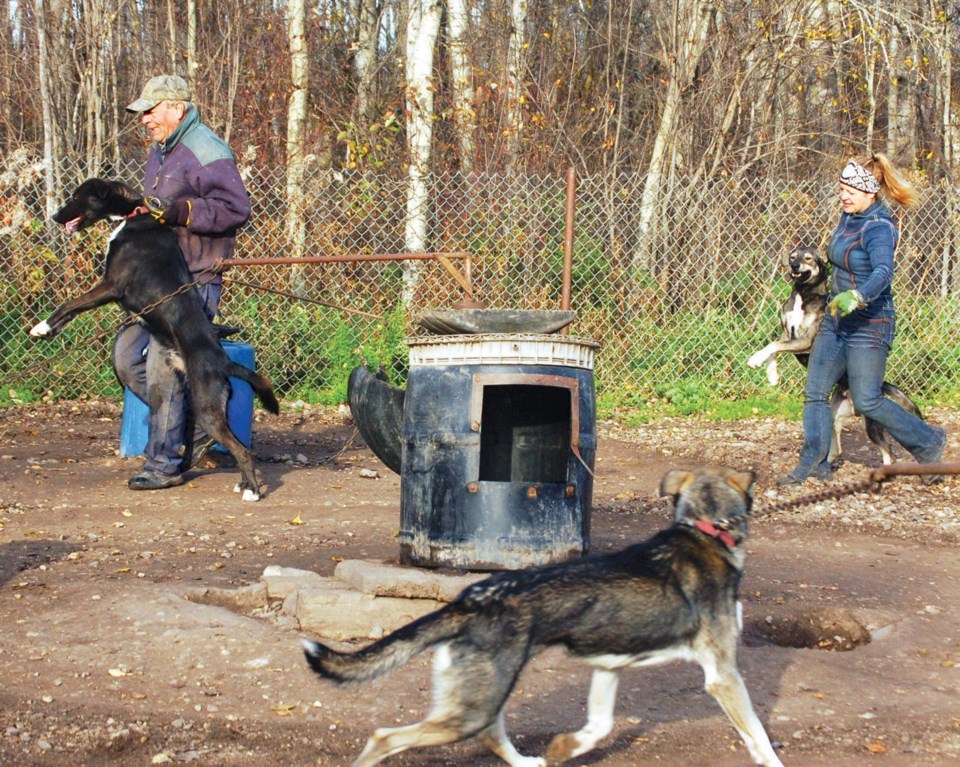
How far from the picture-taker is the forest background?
10812mm

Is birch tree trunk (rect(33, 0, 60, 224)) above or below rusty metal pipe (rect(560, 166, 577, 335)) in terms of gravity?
above

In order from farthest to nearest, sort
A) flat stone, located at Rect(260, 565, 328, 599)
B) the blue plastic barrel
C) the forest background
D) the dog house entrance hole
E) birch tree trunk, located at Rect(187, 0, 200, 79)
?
1. birch tree trunk, located at Rect(187, 0, 200, 79)
2. the forest background
3. the blue plastic barrel
4. the dog house entrance hole
5. flat stone, located at Rect(260, 565, 328, 599)

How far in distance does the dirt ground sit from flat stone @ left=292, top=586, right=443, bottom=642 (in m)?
0.13

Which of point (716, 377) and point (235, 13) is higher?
point (235, 13)

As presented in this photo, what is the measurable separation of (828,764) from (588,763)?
742mm

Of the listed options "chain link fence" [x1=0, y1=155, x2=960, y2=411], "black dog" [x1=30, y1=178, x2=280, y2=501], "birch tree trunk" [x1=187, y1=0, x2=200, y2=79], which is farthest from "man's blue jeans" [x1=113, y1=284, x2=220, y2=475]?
"birch tree trunk" [x1=187, y1=0, x2=200, y2=79]

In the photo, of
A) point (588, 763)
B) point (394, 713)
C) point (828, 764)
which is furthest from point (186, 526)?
point (828, 764)

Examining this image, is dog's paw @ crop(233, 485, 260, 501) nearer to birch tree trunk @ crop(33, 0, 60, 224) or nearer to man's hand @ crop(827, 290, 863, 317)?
man's hand @ crop(827, 290, 863, 317)

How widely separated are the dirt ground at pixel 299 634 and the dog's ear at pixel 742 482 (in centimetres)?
82

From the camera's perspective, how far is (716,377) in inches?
455

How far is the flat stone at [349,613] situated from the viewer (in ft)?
15.2

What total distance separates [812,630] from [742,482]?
5.41 feet

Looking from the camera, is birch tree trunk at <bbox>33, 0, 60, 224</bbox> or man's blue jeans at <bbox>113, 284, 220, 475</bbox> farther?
birch tree trunk at <bbox>33, 0, 60, 224</bbox>

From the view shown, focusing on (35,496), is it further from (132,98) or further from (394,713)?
(132,98)
